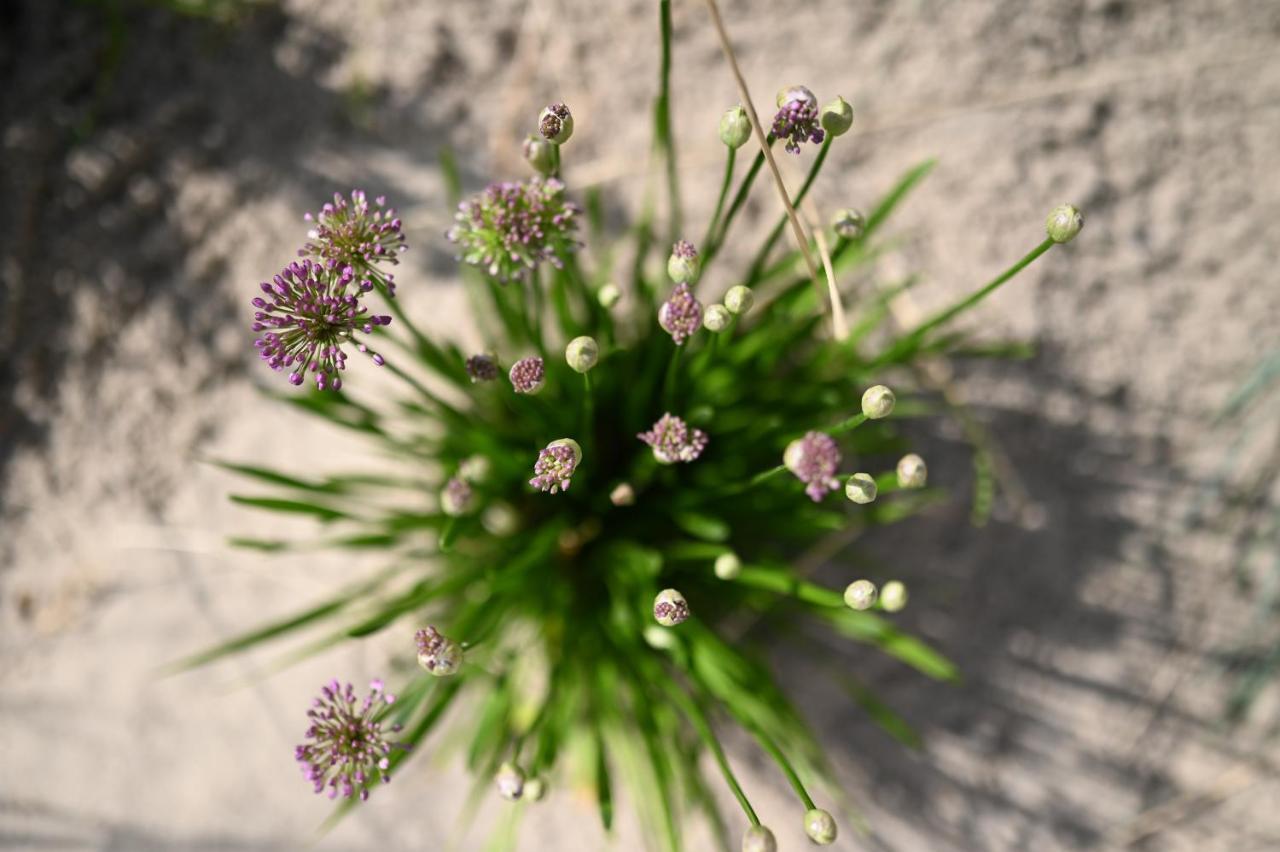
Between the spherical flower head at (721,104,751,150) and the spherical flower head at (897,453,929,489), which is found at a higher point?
the spherical flower head at (721,104,751,150)

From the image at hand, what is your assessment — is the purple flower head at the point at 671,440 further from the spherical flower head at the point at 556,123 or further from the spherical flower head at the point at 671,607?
the spherical flower head at the point at 556,123

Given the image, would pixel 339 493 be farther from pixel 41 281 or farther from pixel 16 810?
pixel 16 810

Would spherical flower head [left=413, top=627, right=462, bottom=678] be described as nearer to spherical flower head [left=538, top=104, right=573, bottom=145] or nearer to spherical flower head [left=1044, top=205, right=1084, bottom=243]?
spherical flower head [left=538, top=104, right=573, bottom=145]

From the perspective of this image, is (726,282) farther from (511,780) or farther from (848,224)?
(511,780)

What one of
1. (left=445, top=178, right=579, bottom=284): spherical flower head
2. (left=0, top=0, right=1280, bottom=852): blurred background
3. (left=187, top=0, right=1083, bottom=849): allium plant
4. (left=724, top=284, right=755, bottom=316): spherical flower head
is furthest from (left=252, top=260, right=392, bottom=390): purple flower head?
(left=0, top=0, right=1280, bottom=852): blurred background

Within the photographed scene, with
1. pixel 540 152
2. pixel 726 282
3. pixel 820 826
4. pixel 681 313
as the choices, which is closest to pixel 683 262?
pixel 681 313

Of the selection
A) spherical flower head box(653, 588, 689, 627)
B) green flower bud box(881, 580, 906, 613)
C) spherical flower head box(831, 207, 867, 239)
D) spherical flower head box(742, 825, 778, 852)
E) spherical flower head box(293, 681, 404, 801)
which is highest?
spherical flower head box(831, 207, 867, 239)

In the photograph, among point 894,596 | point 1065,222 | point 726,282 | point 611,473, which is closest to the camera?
point 1065,222
